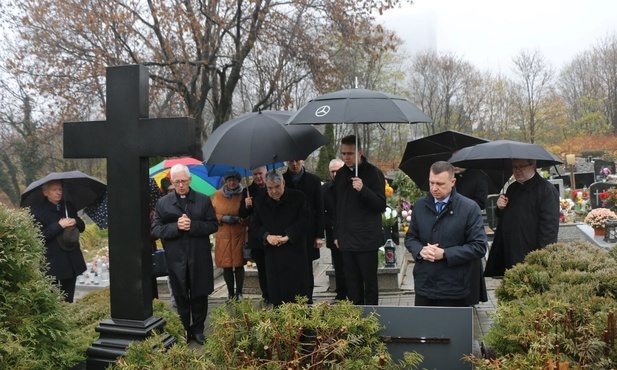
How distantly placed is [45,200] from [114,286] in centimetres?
330

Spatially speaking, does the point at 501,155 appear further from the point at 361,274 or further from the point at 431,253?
the point at 361,274

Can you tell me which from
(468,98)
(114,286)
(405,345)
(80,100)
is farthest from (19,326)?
(468,98)

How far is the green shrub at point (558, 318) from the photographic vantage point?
212 centimetres

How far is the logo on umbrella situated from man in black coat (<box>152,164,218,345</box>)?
1.52 m

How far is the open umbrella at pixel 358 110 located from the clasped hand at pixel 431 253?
1161mm

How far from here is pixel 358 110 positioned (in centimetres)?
495

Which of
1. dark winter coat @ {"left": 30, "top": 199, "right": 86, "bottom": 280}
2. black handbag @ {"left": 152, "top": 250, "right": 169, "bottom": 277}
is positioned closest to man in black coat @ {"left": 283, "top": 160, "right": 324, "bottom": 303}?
black handbag @ {"left": 152, "top": 250, "right": 169, "bottom": 277}

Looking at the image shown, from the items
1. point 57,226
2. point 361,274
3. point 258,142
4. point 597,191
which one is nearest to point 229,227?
point 258,142

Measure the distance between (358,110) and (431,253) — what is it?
153 centimetres

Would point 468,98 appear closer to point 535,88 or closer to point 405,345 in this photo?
point 535,88

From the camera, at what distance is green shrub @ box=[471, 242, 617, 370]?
2125mm

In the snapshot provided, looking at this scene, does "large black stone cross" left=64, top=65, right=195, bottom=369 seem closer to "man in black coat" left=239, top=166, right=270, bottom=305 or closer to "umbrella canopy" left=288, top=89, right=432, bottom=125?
"umbrella canopy" left=288, top=89, right=432, bottom=125

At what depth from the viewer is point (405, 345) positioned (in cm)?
244

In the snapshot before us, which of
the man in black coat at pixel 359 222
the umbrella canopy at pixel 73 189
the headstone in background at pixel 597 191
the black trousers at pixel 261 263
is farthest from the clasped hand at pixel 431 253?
the headstone in background at pixel 597 191
